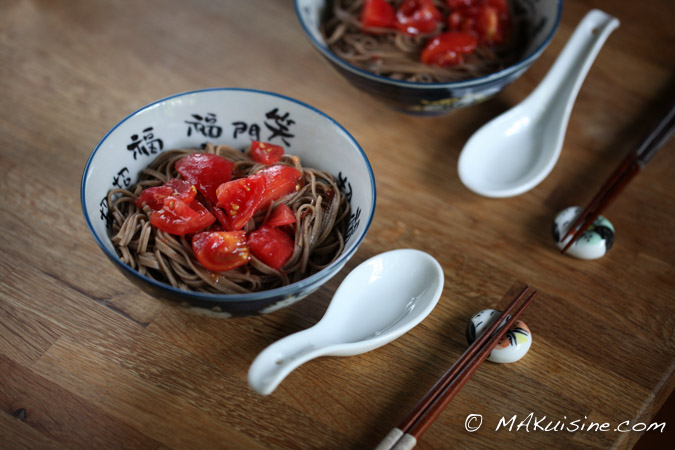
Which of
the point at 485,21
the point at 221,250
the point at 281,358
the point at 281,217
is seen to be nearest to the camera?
the point at 281,358

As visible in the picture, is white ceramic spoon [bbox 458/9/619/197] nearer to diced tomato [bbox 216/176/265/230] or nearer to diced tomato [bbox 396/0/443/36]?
diced tomato [bbox 396/0/443/36]

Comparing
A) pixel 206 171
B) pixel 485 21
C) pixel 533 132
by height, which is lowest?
pixel 206 171

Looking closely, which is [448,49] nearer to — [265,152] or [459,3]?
[459,3]

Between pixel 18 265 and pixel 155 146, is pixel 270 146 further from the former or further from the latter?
pixel 18 265

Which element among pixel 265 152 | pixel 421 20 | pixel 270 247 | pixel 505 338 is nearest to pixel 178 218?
pixel 270 247

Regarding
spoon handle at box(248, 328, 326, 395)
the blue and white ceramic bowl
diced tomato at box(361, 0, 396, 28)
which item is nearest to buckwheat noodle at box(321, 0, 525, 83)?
diced tomato at box(361, 0, 396, 28)

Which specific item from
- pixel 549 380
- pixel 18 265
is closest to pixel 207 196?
pixel 18 265
